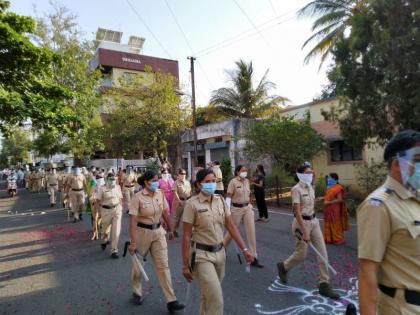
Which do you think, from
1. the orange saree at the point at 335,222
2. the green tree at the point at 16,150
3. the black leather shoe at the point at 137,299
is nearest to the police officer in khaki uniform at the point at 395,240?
the black leather shoe at the point at 137,299

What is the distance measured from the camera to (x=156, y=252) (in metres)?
4.70

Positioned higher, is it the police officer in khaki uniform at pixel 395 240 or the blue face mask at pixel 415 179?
the blue face mask at pixel 415 179

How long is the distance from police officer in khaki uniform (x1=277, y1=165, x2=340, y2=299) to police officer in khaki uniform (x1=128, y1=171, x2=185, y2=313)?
1.79 m

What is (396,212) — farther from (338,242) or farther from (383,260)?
(338,242)

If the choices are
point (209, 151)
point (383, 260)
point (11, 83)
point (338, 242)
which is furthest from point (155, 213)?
point (209, 151)

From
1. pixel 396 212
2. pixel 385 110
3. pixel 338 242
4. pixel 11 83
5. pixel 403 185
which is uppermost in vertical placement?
pixel 11 83

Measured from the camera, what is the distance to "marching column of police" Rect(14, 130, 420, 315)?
1857 mm

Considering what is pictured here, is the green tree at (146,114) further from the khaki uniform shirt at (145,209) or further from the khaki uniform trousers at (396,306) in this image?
the khaki uniform trousers at (396,306)

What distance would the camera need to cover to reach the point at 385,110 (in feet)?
35.1

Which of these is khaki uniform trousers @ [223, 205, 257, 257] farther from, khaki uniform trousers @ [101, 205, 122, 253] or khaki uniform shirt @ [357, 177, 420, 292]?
khaki uniform shirt @ [357, 177, 420, 292]

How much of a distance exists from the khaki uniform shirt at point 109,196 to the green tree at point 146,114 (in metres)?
15.5

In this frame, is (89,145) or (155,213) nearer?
(155,213)

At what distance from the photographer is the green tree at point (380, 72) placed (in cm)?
916

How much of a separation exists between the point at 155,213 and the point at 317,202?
10238 mm
